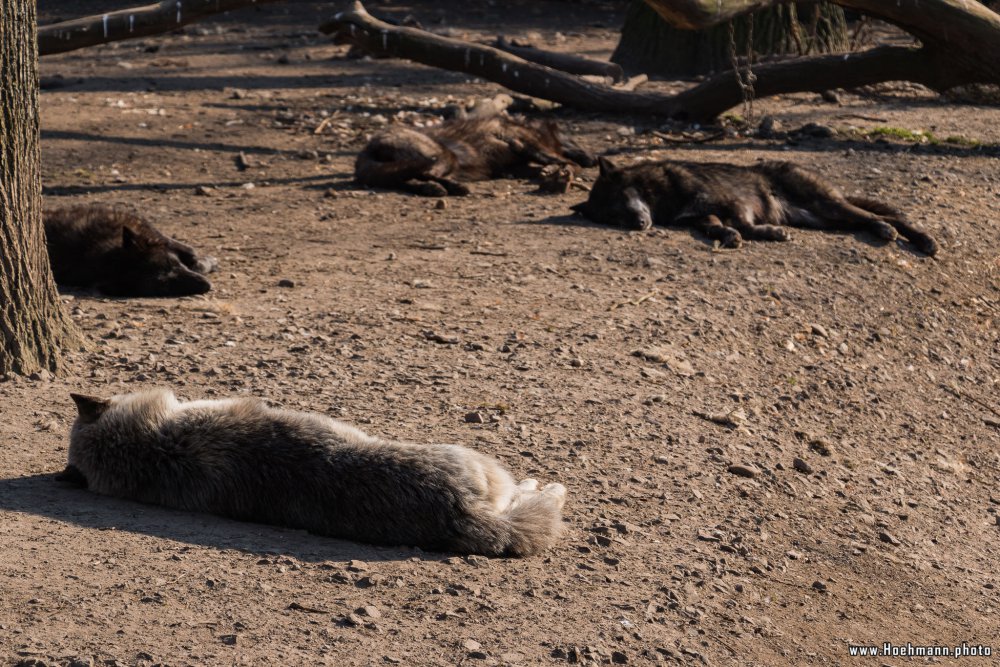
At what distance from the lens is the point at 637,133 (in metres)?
11.7

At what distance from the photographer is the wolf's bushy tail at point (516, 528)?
4.23 meters

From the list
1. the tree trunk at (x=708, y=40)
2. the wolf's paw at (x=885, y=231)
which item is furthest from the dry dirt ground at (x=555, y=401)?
the tree trunk at (x=708, y=40)

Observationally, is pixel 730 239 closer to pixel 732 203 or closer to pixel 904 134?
pixel 732 203

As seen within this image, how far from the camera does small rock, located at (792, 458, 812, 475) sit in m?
5.63

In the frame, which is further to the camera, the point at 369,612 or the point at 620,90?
the point at 620,90

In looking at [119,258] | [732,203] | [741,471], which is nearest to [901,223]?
[732,203]

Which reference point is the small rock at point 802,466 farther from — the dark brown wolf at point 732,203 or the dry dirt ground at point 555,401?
the dark brown wolf at point 732,203

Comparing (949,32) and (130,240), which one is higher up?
(949,32)

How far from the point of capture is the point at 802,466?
566 centimetres

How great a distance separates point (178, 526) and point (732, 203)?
18.4 ft

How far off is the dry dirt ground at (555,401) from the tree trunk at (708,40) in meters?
2.55

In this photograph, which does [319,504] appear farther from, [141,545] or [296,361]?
[296,361]

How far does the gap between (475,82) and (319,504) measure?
1033cm

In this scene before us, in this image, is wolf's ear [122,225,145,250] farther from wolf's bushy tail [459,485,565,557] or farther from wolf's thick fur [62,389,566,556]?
wolf's bushy tail [459,485,565,557]
